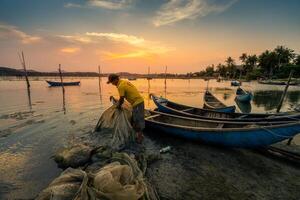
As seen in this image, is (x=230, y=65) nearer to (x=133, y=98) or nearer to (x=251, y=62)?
(x=251, y=62)

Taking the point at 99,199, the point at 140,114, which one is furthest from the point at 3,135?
the point at 99,199

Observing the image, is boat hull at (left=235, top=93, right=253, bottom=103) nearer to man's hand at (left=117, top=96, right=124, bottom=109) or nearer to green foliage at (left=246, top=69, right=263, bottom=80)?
man's hand at (left=117, top=96, right=124, bottom=109)

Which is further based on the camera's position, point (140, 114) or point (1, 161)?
point (140, 114)

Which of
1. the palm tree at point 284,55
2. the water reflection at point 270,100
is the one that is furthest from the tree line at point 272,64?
the water reflection at point 270,100

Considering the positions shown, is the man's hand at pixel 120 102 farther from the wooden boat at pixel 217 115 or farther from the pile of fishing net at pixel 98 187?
the wooden boat at pixel 217 115

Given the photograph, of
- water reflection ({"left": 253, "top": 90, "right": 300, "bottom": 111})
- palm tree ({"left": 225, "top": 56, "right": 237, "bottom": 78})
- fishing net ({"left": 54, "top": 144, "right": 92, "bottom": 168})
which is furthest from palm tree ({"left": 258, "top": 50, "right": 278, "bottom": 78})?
fishing net ({"left": 54, "top": 144, "right": 92, "bottom": 168})

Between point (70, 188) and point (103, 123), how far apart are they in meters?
4.87

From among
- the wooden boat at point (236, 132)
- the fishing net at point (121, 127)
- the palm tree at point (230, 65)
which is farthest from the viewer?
the palm tree at point (230, 65)

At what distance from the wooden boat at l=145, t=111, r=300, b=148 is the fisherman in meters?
1.40

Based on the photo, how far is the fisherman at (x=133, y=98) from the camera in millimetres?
6473

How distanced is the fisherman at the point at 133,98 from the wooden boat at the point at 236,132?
1.40m

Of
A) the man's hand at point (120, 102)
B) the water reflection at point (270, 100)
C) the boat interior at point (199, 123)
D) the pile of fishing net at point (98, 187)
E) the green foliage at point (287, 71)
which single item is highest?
the green foliage at point (287, 71)

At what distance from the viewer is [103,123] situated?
25.3ft

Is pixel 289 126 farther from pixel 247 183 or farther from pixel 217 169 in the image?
pixel 217 169
